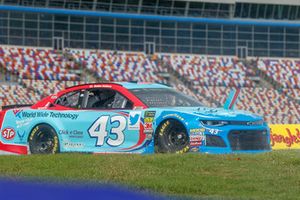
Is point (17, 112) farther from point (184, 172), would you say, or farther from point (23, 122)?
point (184, 172)

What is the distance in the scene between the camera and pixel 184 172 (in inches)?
402

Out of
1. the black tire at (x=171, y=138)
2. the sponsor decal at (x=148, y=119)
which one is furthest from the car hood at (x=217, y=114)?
the sponsor decal at (x=148, y=119)

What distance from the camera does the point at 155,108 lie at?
13.8 meters

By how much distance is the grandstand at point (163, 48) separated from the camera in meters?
45.6

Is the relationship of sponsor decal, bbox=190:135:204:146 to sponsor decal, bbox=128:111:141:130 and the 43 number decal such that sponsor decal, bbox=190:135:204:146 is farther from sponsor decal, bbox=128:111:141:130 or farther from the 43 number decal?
the 43 number decal

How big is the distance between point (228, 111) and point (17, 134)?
395 cm

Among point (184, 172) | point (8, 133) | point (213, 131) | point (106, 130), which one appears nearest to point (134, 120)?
point (106, 130)

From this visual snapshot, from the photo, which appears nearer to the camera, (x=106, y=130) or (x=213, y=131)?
(x=213, y=131)

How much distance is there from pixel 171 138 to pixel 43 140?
8.60 feet

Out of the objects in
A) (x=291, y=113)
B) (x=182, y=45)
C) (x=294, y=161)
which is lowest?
(x=291, y=113)

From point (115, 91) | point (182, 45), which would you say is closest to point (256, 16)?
point (182, 45)

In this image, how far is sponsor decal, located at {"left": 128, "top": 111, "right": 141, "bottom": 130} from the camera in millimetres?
13711

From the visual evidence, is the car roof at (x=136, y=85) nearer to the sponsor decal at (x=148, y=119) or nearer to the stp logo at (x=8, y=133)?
the sponsor decal at (x=148, y=119)

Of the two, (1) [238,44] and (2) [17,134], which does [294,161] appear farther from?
(1) [238,44]
